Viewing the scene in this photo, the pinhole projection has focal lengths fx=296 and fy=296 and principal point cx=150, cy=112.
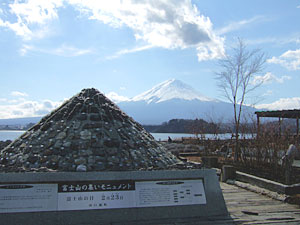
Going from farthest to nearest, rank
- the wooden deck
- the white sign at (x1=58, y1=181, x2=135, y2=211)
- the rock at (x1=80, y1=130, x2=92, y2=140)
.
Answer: the rock at (x1=80, y1=130, x2=92, y2=140)
the wooden deck
the white sign at (x1=58, y1=181, x2=135, y2=211)

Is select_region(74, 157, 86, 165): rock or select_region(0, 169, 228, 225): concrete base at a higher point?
select_region(74, 157, 86, 165): rock

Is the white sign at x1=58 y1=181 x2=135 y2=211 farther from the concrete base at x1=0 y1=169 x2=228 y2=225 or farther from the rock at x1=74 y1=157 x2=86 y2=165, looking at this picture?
the rock at x1=74 y1=157 x2=86 y2=165

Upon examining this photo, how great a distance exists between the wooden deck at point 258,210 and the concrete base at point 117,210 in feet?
1.54

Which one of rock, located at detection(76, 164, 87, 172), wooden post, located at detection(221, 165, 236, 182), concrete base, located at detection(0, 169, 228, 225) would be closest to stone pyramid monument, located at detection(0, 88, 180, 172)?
rock, located at detection(76, 164, 87, 172)

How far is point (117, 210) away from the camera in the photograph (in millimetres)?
4910

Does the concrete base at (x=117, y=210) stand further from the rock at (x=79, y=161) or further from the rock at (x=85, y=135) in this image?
the rock at (x=85, y=135)

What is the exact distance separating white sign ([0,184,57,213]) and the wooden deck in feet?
9.32

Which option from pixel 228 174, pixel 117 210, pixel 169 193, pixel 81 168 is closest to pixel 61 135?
pixel 81 168

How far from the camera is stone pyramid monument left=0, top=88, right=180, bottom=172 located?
611 cm

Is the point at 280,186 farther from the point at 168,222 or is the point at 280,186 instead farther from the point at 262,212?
the point at 168,222

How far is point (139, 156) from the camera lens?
6.66 meters

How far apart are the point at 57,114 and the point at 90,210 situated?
10.9ft

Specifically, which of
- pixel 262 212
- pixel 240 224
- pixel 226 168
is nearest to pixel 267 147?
pixel 226 168

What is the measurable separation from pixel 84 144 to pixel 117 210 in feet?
6.46
